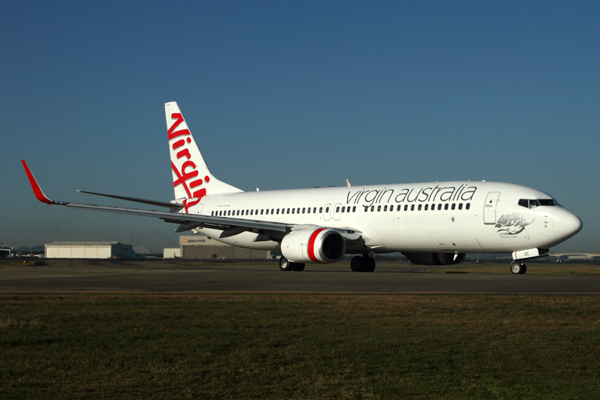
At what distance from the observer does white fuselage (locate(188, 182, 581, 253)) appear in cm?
2472

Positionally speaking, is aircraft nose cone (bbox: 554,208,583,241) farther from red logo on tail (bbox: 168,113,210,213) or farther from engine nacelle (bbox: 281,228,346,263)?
red logo on tail (bbox: 168,113,210,213)

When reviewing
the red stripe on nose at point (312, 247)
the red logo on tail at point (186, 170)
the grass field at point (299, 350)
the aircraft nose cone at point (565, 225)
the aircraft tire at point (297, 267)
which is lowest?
the grass field at point (299, 350)

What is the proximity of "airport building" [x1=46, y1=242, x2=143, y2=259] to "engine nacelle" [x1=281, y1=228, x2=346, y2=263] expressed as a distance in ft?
267

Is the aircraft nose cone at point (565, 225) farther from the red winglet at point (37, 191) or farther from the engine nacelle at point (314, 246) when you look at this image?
the red winglet at point (37, 191)

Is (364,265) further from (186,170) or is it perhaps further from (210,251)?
(210,251)

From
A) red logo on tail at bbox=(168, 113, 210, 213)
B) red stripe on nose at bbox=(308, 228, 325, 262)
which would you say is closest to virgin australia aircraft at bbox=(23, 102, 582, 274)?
red stripe on nose at bbox=(308, 228, 325, 262)

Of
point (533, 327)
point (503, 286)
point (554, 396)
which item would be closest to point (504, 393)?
point (554, 396)

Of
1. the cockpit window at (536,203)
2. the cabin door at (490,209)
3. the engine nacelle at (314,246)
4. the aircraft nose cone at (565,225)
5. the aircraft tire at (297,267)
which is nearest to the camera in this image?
the aircraft nose cone at (565,225)

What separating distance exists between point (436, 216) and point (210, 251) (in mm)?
72558

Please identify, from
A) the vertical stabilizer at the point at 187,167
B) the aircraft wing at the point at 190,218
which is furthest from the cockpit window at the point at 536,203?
the vertical stabilizer at the point at 187,167

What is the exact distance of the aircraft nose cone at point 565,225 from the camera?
24062 millimetres

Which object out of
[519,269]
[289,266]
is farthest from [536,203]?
[289,266]

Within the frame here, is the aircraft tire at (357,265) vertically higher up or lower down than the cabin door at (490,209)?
lower down

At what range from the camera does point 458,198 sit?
1046 inches
